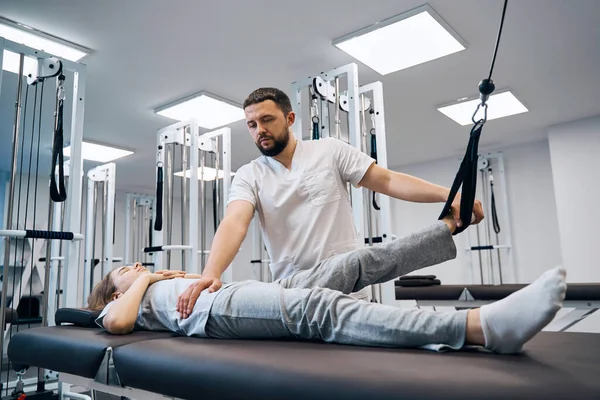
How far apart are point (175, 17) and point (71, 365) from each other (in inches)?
85.5

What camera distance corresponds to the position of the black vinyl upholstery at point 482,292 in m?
2.93

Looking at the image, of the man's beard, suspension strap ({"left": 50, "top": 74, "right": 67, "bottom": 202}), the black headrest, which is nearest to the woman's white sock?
the man's beard

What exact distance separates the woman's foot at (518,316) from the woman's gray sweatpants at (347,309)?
1.4 inches

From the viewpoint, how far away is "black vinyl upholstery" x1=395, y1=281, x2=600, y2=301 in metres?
Result: 2.93

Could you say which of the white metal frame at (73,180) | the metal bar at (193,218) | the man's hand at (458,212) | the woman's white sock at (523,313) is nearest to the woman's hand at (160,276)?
the white metal frame at (73,180)

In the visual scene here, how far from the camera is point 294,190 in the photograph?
1.76 meters

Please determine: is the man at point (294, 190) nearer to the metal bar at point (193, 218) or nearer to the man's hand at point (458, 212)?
the man's hand at point (458, 212)

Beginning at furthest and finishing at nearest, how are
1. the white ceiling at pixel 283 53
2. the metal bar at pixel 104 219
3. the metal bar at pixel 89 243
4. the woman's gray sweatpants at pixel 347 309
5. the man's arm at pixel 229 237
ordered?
the metal bar at pixel 104 219 → the metal bar at pixel 89 243 → the white ceiling at pixel 283 53 → the man's arm at pixel 229 237 → the woman's gray sweatpants at pixel 347 309

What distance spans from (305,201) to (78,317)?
0.99 m

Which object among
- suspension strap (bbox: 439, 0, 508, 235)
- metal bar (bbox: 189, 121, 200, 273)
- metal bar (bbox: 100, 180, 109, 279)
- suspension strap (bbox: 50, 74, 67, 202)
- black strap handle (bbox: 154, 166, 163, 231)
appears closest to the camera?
suspension strap (bbox: 439, 0, 508, 235)

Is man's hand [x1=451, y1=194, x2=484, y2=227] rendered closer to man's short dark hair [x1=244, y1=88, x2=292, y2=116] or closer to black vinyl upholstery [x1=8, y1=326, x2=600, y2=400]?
black vinyl upholstery [x1=8, y1=326, x2=600, y2=400]


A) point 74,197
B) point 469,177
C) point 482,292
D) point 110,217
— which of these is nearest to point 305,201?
point 469,177

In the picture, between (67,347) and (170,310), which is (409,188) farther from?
(67,347)

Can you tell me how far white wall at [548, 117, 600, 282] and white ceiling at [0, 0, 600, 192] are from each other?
224mm
